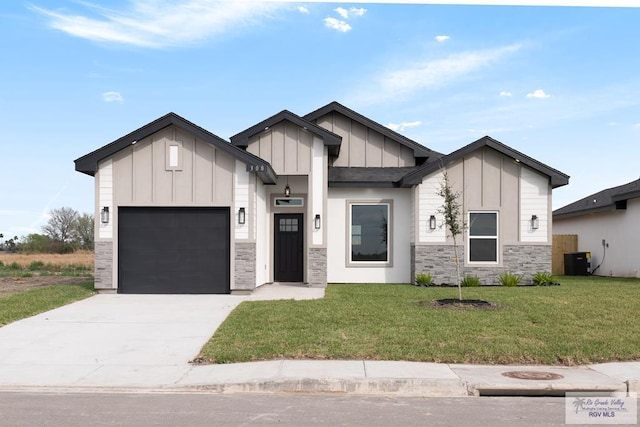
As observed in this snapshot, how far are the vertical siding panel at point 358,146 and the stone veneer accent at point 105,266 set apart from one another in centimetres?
841

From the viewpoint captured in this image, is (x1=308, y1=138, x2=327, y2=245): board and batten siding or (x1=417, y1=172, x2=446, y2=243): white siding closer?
(x1=308, y1=138, x2=327, y2=245): board and batten siding

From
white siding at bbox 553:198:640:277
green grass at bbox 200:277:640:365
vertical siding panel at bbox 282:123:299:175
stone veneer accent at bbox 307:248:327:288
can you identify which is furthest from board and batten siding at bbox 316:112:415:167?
white siding at bbox 553:198:640:277

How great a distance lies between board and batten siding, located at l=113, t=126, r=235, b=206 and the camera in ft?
52.9

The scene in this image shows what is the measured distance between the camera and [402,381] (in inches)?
306

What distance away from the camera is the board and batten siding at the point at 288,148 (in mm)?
17875

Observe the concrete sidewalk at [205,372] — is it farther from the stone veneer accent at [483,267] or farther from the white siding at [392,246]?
the stone veneer accent at [483,267]

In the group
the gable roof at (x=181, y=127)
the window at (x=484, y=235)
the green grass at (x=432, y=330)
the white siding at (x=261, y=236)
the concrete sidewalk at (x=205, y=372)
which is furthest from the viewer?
the window at (x=484, y=235)

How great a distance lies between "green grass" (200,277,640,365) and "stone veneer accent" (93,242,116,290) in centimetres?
452

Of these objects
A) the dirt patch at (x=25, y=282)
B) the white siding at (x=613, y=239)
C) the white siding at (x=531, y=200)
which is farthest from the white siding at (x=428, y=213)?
the dirt patch at (x=25, y=282)

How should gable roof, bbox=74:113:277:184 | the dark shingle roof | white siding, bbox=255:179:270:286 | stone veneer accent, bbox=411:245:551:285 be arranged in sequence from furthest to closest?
the dark shingle roof < stone veneer accent, bbox=411:245:551:285 < white siding, bbox=255:179:270:286 < gable roof, bbox=74:113:277:184

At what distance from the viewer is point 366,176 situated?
1939 centimetres

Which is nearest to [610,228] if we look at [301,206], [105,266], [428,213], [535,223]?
[535,223]

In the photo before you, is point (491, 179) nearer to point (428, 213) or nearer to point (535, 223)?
point (535, 223)

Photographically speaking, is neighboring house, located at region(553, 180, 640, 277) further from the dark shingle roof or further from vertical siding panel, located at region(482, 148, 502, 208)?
the dark shingle roof
